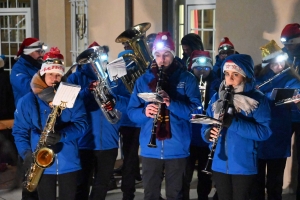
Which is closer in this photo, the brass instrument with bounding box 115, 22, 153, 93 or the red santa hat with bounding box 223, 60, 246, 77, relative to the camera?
the red santa hat with bounding box 223, 60, 246, 77

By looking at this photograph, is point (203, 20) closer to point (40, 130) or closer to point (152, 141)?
point (152, 141)

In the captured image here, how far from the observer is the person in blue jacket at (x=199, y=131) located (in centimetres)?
575

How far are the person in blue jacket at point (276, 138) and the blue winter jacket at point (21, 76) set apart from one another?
9.51 ft

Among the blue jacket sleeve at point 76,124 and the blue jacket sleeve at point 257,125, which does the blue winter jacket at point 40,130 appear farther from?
the blue jacket sleeve at point 257,125

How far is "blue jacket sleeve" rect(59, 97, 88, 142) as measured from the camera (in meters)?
4.58

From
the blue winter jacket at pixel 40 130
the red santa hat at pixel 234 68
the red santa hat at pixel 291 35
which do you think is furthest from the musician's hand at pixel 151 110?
the red santa hat at pixel 291 35

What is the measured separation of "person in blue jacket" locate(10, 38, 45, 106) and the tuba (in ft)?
4.18

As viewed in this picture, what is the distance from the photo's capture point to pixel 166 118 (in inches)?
190

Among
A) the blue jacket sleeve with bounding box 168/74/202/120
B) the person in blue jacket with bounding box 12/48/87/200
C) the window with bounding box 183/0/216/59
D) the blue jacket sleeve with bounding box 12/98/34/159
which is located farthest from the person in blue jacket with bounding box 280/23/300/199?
the blue jacket sleeve with bounding box 12/98/34/159

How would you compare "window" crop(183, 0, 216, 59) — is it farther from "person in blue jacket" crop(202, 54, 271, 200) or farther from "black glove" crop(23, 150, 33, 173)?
"black glove" crop(23, 150, 33, 173)

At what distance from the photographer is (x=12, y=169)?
27.5 ft

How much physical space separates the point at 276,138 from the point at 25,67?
329 centimetres

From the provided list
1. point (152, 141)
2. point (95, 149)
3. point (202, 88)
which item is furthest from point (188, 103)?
point (95, 149)

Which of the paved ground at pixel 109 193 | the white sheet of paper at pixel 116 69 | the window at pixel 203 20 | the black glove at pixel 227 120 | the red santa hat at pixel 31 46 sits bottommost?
the paved ground at pixel 109 193
